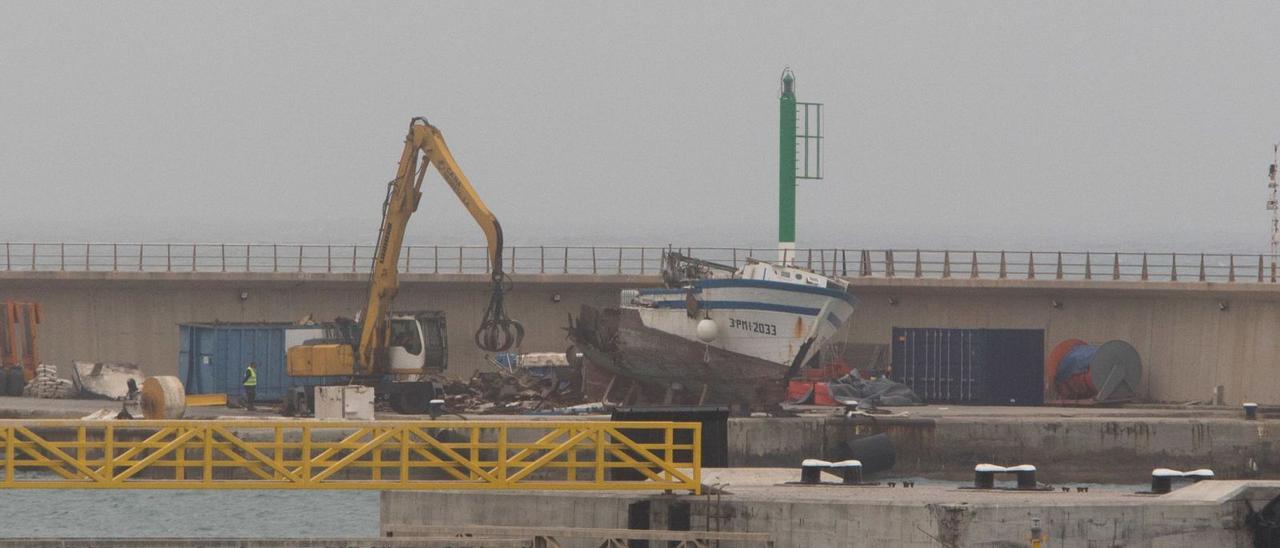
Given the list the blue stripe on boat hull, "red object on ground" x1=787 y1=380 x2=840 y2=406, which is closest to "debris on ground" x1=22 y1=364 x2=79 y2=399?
the blue stripe on boat hull

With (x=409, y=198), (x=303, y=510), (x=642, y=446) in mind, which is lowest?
(x=303, y=510)

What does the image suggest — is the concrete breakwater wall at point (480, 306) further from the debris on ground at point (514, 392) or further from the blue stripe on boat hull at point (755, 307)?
the blue stripe on boat hull at point (755, 307)

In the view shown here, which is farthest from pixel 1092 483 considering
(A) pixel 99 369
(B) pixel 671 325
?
(A) pixel 99 369

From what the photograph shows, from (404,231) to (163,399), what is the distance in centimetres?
873

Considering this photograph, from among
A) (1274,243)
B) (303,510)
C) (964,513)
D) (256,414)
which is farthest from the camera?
(1274,243)

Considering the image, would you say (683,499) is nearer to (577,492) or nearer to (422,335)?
(577,492)

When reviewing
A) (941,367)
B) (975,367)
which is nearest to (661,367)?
(941,367)

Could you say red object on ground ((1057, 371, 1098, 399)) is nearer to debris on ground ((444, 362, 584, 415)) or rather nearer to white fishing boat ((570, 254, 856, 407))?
white fishing boat ((570, 254, 856, 407))

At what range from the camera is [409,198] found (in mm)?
55438

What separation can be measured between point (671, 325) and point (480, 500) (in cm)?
1950

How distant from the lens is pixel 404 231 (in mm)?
54188

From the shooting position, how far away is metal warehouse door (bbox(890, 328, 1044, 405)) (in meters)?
57.5

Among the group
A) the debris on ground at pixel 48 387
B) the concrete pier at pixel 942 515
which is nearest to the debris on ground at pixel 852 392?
the debris on ground at pixel 48 387

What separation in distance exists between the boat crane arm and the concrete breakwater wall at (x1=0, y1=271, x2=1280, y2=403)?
405 centimetres
